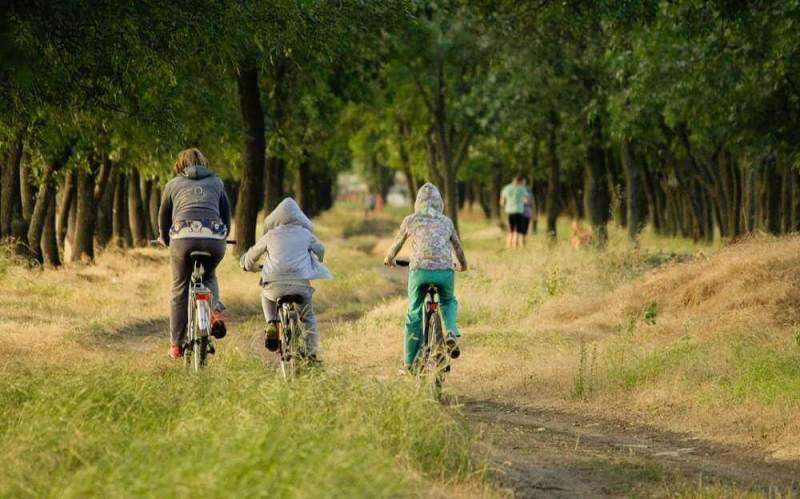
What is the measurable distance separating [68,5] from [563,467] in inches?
215

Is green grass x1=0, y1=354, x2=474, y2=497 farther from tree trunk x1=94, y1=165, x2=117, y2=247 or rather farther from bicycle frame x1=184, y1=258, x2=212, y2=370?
tree trunk x1=94, y1=165, x2=117, y2=247

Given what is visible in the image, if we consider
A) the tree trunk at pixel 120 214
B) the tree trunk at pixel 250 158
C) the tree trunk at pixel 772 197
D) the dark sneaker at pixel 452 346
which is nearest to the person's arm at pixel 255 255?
the dark sneaker at pixel 452 346

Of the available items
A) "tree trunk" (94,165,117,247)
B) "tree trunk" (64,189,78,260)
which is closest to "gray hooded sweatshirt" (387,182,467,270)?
"tree trunk" (94,165,117,247)

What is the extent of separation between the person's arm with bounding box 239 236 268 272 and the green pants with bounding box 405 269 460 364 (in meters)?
1.33

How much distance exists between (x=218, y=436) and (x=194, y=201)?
5.23 meters

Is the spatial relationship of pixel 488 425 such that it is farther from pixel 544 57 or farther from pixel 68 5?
pixel 544 57

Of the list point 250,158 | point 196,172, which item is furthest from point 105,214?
point 196,172

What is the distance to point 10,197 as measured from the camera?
26531 millimetres

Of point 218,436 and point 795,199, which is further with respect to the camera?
point 795,199

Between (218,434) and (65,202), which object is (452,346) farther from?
(65,202)

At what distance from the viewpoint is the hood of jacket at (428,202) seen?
521 inches

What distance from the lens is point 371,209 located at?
89.6m

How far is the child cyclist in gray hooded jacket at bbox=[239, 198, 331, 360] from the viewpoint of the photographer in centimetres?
1264

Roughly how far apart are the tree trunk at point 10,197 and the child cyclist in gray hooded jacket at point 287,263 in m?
13.8
